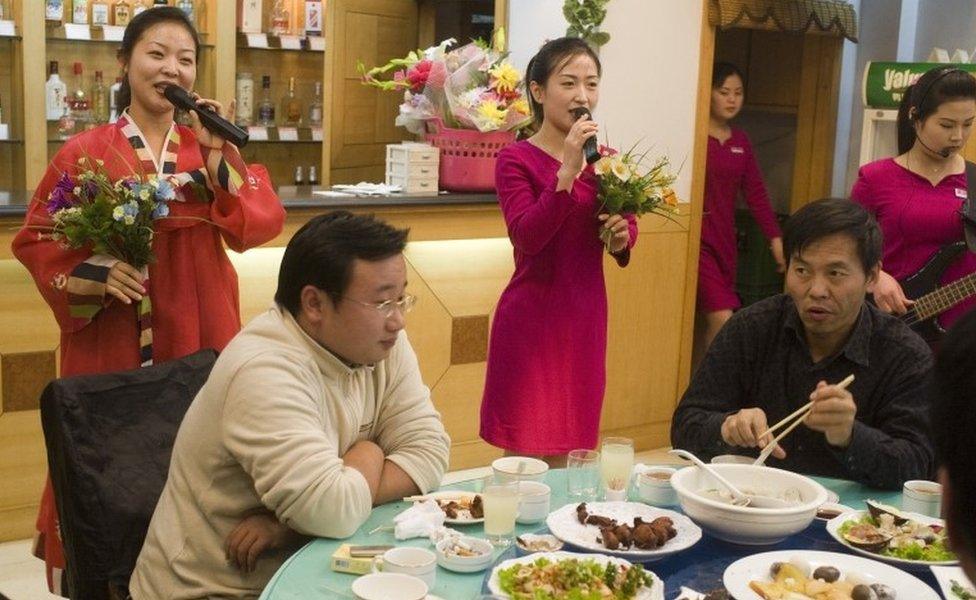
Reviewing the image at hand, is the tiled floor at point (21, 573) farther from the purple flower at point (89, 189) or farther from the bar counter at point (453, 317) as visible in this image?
the purple flower at point (89, 189)

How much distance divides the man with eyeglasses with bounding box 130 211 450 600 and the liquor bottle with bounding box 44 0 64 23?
12.7ft

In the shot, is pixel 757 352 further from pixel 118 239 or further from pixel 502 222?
pixel 502 222

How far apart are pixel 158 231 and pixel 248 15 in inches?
133

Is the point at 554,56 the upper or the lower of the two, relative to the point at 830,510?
upper

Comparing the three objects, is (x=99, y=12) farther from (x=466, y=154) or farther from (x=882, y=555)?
(x=882, y=555)

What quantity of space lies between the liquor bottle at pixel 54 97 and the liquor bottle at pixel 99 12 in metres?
0.31

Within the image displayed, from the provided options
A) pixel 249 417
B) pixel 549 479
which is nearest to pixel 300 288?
pixel 249 417

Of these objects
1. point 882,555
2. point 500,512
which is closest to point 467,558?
point 500,512

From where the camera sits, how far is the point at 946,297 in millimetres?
3684

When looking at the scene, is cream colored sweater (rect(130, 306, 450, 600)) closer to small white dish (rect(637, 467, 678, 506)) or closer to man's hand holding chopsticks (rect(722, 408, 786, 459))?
small white dish (rect(637, 467, 678, 506))

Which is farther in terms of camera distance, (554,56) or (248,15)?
(248,15)

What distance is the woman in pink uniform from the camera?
17.3 feet

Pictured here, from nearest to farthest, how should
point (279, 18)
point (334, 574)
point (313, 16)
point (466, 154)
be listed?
point (334, 574) < point (466, 154) < point (279, 18) < point (313, 16)

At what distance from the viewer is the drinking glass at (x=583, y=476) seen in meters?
2.24
